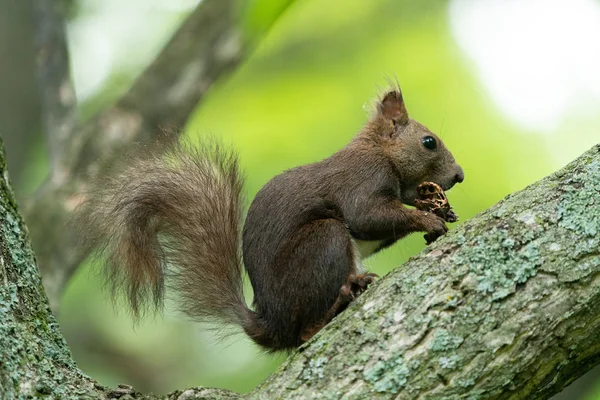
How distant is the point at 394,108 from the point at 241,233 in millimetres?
1296

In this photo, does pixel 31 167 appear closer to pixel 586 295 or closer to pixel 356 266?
pixel 356 266

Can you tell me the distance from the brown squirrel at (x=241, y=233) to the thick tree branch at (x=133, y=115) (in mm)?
1801

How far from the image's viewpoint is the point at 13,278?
2.83m

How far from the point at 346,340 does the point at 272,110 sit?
6265 mm

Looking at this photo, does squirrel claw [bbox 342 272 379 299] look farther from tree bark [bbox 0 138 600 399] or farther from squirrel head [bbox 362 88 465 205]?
squirrel head [bbox 362 88 465 205]

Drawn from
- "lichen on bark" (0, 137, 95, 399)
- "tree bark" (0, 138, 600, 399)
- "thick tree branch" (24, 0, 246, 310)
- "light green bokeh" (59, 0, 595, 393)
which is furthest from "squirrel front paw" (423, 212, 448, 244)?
"light green bokeh" (59, 0, 595, 393)

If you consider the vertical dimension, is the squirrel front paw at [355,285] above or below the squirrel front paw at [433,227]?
below

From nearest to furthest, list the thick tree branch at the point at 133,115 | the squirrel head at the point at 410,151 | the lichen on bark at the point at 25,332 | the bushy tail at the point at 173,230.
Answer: the lichen on bark at the point at 25,332, the bushy tail at the point at 173,230, the squirrel head at the point at 410,151, the thick tree branch at the point at 133,115

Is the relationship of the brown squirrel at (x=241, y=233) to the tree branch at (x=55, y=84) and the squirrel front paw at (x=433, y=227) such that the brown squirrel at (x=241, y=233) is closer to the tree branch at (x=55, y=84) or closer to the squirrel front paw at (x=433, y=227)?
the squirrel front paw at (x=433, y=227)

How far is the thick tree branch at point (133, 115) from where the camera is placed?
18.2ft

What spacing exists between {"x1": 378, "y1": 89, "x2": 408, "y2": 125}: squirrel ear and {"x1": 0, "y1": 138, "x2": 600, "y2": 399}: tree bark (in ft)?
6.23

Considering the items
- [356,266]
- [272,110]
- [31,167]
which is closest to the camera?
[356,266]

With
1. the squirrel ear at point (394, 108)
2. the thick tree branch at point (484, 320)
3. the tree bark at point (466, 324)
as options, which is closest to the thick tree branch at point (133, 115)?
the squirrel ear at point (394, 108)

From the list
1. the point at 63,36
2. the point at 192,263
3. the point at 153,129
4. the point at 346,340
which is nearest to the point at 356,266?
the point at 192,263
